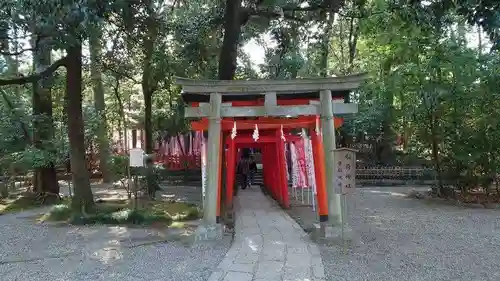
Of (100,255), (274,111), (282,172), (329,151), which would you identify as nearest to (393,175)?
(282,172)

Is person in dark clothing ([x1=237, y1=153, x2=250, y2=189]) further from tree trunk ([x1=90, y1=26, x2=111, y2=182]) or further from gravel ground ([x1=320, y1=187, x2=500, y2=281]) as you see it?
gravel ground ([x1=320, y1=187, x2=500, y2=281])

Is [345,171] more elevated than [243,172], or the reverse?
[345,171]

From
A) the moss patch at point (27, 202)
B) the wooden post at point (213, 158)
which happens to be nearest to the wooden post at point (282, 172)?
the wooden post at point (213, 158)

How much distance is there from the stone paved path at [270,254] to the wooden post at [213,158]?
2.21 feet

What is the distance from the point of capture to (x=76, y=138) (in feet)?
37.4

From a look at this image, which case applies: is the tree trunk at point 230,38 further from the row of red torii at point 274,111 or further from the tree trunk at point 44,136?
the tree trunk at point 44,136

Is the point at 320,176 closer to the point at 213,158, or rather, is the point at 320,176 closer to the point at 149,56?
the point at 213,158

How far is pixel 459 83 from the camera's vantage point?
13.3m

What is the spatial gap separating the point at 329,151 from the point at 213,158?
2043 mm

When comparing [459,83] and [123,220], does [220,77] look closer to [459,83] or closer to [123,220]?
[123,220]

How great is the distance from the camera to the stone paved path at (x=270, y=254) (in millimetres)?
5836

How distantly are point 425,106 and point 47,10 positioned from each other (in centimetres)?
1201

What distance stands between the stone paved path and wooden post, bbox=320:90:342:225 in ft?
2.16

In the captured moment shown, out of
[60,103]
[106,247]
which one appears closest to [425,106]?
[106,247]
